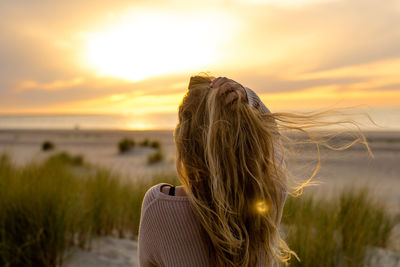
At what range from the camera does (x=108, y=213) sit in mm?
3807

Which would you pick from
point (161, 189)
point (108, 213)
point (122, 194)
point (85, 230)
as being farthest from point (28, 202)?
point (161, 189)

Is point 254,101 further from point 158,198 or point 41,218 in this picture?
point 41,218

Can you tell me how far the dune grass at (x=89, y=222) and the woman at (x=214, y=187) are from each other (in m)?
1.28

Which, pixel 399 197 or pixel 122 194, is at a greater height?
pixel 122 194

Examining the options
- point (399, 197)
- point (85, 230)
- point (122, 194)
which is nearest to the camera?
point (85, 230)

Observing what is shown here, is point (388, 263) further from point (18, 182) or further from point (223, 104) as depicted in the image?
point (18, 182)

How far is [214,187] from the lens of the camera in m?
1.09

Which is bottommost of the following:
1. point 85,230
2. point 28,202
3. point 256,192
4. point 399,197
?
point 399,197

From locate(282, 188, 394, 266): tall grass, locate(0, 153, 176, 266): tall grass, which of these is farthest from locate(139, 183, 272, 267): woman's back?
locate(0, 153, 176, 266): tall grass

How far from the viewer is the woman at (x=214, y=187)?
110 centimetres

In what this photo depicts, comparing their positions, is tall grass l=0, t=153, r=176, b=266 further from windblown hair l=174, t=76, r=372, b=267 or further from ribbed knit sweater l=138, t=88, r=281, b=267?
windblown hair l=174, t=76, r=372, b=267

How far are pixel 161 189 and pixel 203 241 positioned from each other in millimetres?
232

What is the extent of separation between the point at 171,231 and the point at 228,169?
0.91 ft

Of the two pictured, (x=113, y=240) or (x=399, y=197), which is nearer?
(x=113, y=240)
